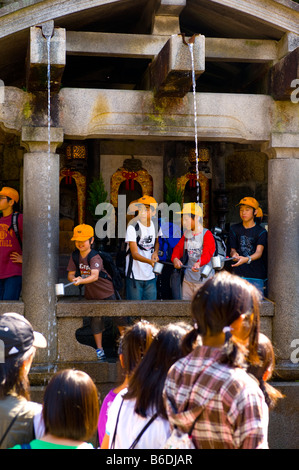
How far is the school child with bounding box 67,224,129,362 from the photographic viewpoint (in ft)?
22.1

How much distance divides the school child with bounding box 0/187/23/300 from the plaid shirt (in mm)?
4564

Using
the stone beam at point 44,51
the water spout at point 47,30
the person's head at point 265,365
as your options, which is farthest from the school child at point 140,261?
the person's head at point 265,365

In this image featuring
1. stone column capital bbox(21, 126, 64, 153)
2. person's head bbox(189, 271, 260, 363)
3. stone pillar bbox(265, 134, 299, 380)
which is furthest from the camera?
stone pillar bbox(265, 134, 299, 380)

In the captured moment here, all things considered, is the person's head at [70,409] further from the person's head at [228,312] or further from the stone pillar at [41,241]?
the stone pillar at [41,241]

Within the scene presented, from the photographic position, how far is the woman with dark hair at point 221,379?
2.64m

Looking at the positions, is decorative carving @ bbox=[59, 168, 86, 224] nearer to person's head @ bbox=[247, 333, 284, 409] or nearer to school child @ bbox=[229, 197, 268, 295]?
school child @ bbox=[229, 197, 268, 295]

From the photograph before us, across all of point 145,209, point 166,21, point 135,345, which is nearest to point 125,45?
point 166,21

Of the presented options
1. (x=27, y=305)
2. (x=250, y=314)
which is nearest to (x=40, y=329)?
(x=27, y=305)

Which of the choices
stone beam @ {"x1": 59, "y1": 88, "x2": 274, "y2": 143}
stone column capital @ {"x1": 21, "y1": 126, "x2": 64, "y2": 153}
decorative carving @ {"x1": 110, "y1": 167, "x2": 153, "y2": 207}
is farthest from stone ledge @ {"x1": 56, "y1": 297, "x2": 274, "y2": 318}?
decorative carving @ {"x1": 110, "y1": 167, "x2": 153, "y2": 207}

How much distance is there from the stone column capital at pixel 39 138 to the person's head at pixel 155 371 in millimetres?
3742

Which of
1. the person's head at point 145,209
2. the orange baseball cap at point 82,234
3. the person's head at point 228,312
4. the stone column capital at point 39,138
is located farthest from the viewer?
the person's head at point 145,209

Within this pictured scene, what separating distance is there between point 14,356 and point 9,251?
406 centimetres

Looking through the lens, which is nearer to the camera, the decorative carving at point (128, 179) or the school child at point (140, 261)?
the school child at point (140, 261)

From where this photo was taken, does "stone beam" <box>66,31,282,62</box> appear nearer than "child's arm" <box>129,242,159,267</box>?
Yes
